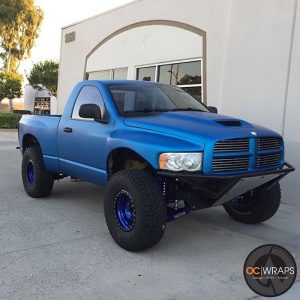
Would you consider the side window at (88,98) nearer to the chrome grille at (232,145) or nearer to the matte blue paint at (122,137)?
the matte blue paint at (122,137)

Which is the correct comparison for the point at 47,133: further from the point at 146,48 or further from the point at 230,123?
the point at 146,48

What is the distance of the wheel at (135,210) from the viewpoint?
4.47 meters

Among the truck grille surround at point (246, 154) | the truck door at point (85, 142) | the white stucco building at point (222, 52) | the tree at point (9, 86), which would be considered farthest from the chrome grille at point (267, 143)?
the tree at point (9, 86)

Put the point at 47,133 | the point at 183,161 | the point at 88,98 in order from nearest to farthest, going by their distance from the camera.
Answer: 1. the point at 183,161
2. the point at 88,98
3. the point at 47,133

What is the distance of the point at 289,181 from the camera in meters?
7.46

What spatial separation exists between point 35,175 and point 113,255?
277 centimetres

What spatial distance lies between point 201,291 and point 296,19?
5.31 m

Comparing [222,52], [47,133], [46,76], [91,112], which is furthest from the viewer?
[46,76]

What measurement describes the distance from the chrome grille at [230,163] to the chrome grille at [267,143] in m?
0.27

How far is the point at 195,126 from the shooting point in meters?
4.67

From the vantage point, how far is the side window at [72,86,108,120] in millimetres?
5699

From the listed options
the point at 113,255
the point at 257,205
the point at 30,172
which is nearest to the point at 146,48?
the point at 30,172

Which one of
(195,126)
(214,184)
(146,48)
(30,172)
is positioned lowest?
(30,172)

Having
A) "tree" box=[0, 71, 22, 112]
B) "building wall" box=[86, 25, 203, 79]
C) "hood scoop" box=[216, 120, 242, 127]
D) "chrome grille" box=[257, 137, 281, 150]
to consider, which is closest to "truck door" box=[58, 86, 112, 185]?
"hood scoop" box=[216, 120, 242, 127]
